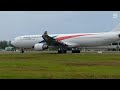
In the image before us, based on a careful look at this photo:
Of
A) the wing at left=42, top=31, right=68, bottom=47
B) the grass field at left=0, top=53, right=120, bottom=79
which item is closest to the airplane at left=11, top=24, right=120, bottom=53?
the wing at left=42, top=31, right=68, bottom=47

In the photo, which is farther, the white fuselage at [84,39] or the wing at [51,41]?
the white fuselage at [84,39]

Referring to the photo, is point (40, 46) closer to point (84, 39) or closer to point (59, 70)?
point (84, 39)

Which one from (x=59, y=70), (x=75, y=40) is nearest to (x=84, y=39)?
(x=75, y=40)

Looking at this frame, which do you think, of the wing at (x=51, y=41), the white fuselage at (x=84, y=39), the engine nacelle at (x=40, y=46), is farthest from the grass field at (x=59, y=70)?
the white fuselage at (x=84, y=39)

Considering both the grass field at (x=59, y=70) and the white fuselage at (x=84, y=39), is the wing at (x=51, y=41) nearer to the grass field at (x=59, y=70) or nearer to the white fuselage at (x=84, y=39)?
the white fuselage at (x=84, y=39)

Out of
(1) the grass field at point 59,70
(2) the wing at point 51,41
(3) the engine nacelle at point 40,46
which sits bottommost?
(1) the grass field at point 59,70

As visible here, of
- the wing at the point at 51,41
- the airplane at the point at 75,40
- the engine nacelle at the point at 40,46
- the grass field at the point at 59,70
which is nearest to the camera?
the grass field at the point at 59,70

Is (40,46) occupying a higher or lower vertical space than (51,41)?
lower

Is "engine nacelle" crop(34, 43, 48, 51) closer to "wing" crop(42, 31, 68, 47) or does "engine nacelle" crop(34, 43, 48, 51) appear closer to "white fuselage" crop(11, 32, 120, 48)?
"wing" crop(42, 31, 68, 47)

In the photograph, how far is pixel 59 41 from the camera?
216ft

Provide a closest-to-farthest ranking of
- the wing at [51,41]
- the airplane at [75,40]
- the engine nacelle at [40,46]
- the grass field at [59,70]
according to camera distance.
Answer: the grass field at [59,70]
the engine nacelle at [40,46]
the wing at [51,41]
the airplane at [75,40]

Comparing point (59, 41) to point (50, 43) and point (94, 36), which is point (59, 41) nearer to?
point (50, 43)

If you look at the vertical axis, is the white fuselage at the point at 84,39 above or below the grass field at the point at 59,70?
above
